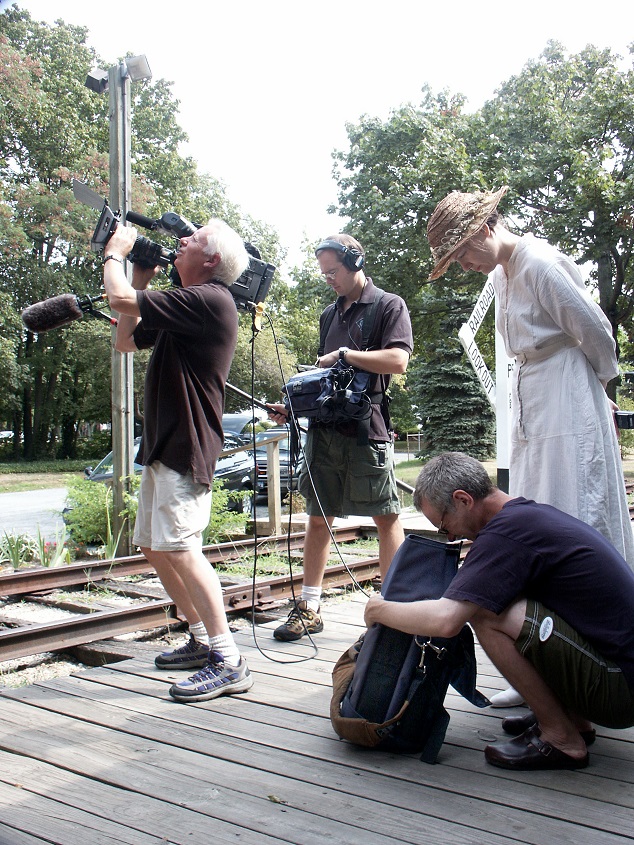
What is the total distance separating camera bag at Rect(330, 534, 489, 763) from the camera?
107 inches

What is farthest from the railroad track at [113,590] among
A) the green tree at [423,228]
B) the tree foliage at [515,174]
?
the green tree at [423,228]

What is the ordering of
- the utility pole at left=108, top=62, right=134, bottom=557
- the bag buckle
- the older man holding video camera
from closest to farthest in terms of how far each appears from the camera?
the bag buckle
the older man holding video camera
the utility pole at left=108, top=62, right=134, bottom=557

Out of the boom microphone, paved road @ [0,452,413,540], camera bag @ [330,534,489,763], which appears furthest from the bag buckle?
paved road @ [0,452,413,540]

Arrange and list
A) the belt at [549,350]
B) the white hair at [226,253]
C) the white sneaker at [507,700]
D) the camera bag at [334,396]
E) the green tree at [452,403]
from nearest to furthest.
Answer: the belt at [549,350] < the white sneaker at [507,700] < the white hair at [226,253] < the camera bag at [334,396] < the green tree at [452,403]

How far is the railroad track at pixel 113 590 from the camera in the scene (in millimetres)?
4379

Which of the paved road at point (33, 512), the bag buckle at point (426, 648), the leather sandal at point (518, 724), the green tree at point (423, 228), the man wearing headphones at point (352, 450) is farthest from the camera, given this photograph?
the green tree at point (423, 228)

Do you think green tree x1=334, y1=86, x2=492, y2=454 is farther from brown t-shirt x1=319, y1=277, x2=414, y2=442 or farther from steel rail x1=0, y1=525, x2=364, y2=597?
brown t-shirt x1=319, y1=277, x2=414, y2=442

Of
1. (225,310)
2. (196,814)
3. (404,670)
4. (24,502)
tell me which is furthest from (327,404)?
(24,502)

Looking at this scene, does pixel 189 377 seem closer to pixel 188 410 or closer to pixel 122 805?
pixel 188 410

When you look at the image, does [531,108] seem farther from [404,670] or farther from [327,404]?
[404,670]

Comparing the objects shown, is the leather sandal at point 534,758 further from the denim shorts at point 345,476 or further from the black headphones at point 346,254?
the black headphones at point 346,254

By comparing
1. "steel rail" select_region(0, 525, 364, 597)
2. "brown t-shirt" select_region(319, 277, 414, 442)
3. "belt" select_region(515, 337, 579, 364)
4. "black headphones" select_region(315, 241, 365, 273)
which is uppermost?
"black headphones" select_region(315, 241, 365, 273)

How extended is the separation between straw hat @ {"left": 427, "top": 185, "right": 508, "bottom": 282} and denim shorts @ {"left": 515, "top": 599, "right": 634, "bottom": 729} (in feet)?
4.64

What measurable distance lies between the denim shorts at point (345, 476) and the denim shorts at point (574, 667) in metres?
1.70
